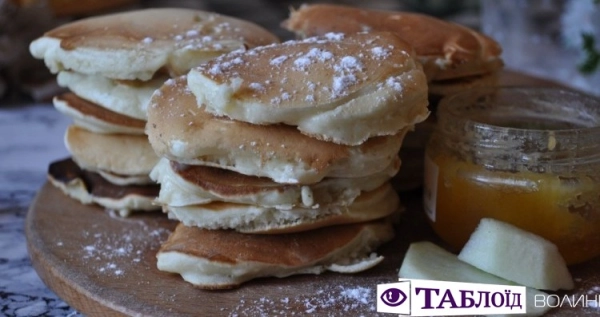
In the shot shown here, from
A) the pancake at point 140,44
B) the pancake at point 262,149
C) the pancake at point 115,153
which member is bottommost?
the pancake at point 115,153

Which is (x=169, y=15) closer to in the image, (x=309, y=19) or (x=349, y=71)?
(x=309, y=19)

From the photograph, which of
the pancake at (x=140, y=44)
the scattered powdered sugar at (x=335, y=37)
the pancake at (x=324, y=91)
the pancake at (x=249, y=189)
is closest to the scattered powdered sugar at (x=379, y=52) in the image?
the pancake at (x=324, y=91)

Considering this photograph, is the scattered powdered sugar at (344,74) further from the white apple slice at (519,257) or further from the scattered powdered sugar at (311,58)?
the white apple slice at (519,257)

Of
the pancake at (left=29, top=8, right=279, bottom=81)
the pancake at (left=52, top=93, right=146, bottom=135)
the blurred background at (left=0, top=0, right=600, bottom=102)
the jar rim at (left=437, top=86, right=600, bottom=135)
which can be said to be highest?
the pancake at (left=29, top=8, right=279, bottom=81)

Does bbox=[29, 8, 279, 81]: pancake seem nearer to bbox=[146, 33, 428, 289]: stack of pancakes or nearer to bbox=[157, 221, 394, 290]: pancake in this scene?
bbox=[146, 33, 428, 289]: stack of pancakes

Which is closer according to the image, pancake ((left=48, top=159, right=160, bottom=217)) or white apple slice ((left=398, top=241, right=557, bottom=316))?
white apple slice ((left=398, top=241, right=557, bottom=316))

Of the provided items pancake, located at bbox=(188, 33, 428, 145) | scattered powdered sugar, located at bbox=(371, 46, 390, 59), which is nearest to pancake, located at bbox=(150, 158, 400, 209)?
pancake, located at bbox=(188, 33, 428, 145)

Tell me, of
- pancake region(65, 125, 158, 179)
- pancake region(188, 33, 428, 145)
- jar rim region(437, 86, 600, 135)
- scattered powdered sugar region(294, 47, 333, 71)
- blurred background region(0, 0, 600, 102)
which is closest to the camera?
pancake region(188, 33, 428, 145)

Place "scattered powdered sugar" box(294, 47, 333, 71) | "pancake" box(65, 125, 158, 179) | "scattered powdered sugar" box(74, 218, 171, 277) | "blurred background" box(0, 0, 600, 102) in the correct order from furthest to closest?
"blurred background" box(0, 0, 600, 102) → "pancake" box(65, 125, 158, 179) → "scattered powdered sugar" box(74, 218, 171, 277) → "scattered powdered sugar" box(294, 47, 333, 71)
